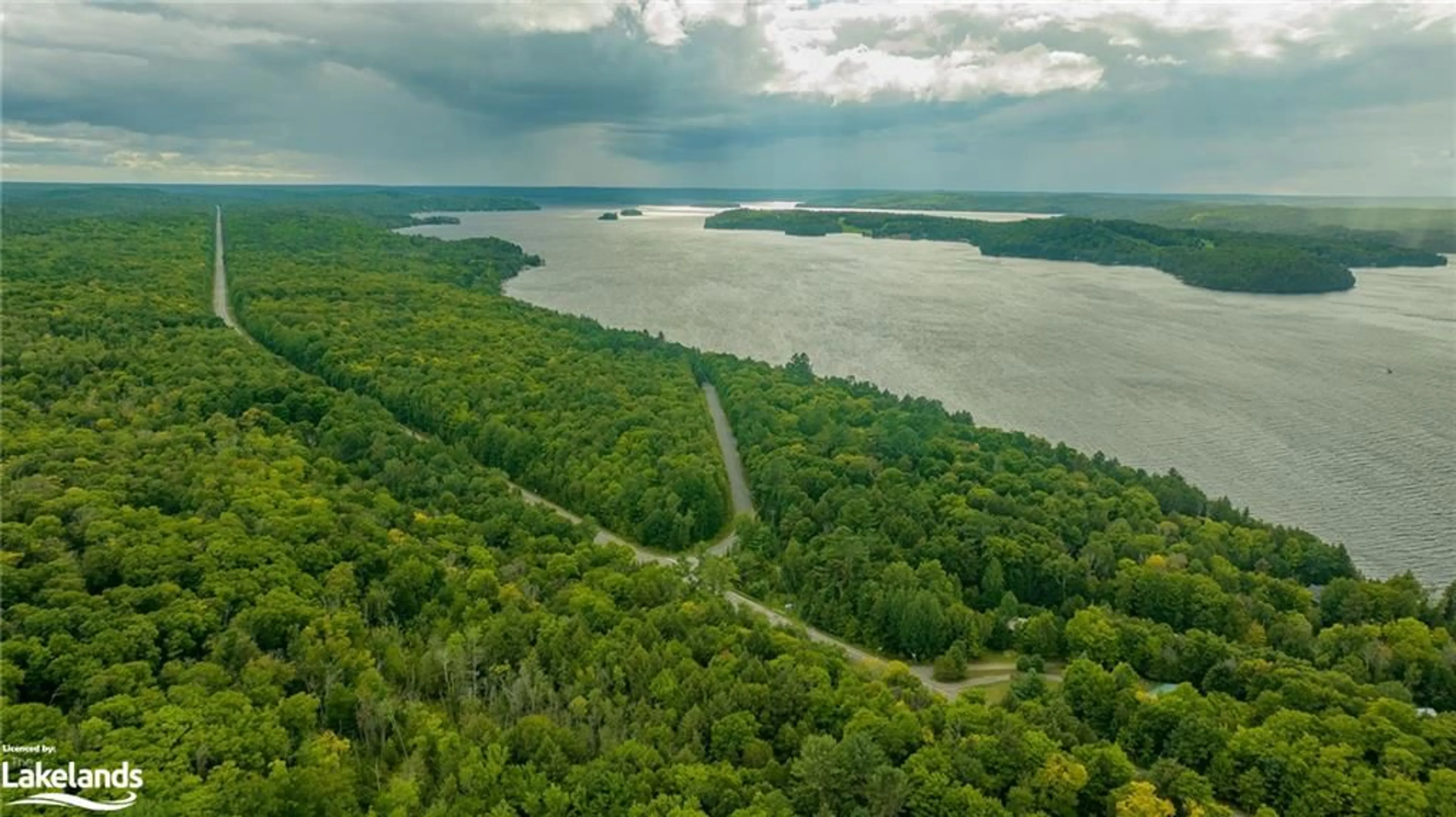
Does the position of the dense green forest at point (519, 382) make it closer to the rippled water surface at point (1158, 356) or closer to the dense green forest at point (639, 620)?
the dense green forest at point (639, 620)

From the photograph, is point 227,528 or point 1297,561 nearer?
point 227,528

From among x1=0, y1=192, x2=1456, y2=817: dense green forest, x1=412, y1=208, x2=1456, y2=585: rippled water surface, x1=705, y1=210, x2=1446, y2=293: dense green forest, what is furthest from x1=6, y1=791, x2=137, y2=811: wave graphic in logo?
x1=705, y1=210, x2=1446, y2=293: dense green forest

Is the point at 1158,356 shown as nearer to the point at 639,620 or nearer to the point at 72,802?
the point at 639,620

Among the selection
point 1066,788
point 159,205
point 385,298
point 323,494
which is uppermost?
point 159,205

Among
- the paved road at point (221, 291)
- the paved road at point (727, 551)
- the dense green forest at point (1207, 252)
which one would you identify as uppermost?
the dense green forest at point (1207, 252)

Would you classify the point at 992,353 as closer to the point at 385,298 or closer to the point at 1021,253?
the point at 385,298

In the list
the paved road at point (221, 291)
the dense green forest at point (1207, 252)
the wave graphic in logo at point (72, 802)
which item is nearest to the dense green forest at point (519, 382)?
the paved road at point (221, 291)

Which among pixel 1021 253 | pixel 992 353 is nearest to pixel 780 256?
pixel 1021 253
